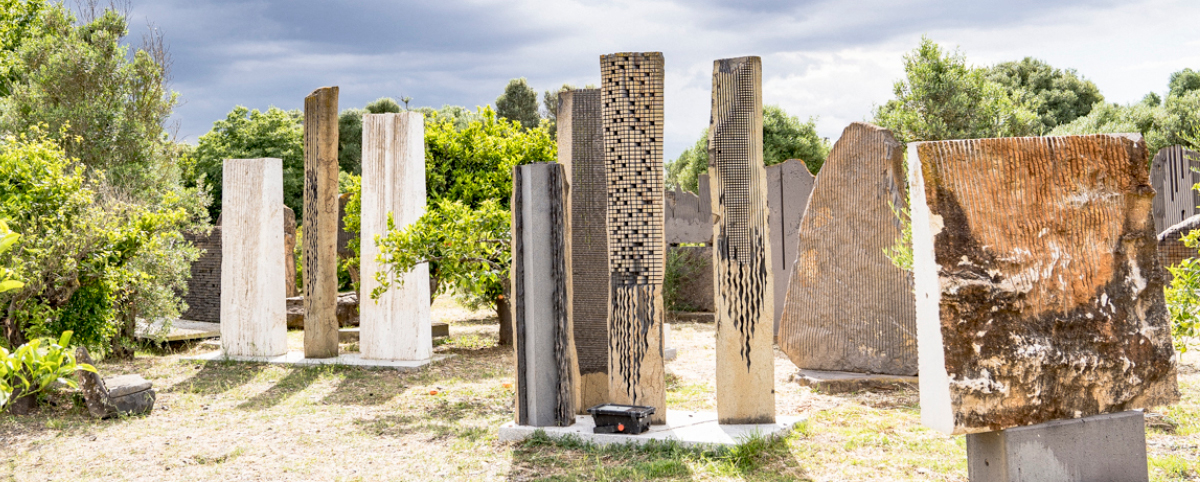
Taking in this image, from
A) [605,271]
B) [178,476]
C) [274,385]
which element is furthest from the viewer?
[274,385]

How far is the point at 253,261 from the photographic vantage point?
26.8ft

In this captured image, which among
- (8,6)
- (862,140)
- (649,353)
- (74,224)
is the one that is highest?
(8,6)

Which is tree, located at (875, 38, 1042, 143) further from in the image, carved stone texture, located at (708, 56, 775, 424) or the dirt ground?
carved stone texture, located at (708, 56, 775, 424)

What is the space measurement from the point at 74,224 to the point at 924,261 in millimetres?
6254

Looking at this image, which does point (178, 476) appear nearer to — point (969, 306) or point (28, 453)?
point (28, 453)

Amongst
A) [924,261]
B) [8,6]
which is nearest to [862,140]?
[924,261]

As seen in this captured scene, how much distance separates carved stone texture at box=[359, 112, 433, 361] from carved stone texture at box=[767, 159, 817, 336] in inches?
148

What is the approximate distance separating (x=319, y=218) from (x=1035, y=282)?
6655 millimetres

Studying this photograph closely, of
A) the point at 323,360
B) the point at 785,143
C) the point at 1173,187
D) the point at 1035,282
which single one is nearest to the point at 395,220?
the point at 323,360

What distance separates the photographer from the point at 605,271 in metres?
5.14

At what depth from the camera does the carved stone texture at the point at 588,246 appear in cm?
512

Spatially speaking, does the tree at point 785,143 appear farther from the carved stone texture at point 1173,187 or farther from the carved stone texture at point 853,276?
the carved stone texture at point 853,276

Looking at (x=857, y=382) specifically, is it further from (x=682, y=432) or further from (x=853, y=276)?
(x=682, y=432)

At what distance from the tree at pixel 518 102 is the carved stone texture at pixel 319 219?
19061 millimetres
